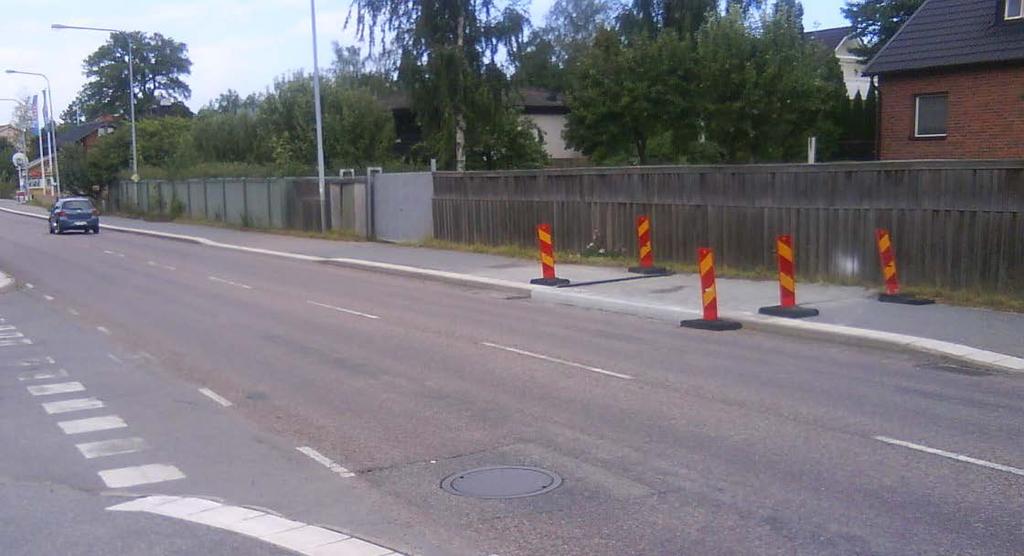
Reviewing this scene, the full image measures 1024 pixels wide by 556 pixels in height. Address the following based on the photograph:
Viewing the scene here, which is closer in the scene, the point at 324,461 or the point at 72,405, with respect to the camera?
the point at 324,461

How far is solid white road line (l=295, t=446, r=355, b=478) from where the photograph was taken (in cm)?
764

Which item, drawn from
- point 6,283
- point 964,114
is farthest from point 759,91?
point 6,283

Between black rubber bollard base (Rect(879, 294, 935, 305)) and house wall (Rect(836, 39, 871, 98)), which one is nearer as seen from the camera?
black rubber bollard base (Rect(879, 294, 935, 305))

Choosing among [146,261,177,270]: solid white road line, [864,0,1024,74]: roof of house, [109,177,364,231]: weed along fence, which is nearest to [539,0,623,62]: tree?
[109,177,364,231]: weed along fence

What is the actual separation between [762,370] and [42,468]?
23.4ft

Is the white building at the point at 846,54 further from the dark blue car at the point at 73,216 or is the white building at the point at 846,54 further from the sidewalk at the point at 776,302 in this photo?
the sidewalk at the point at 776,302

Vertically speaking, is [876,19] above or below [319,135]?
above

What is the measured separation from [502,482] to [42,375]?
7063 millimetres

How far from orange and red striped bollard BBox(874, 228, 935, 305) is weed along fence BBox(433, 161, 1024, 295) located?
0.93m

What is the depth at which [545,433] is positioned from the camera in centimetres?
858

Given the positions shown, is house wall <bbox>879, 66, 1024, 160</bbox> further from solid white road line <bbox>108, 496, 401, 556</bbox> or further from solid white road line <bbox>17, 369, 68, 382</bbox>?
solid white road line <bbox>108, 496, 401, 556</bbox>

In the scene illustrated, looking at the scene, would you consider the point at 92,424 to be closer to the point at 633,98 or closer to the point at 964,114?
the point at 964,114

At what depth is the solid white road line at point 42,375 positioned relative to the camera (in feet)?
38.5

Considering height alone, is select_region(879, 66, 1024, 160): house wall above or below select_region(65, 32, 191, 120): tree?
below
